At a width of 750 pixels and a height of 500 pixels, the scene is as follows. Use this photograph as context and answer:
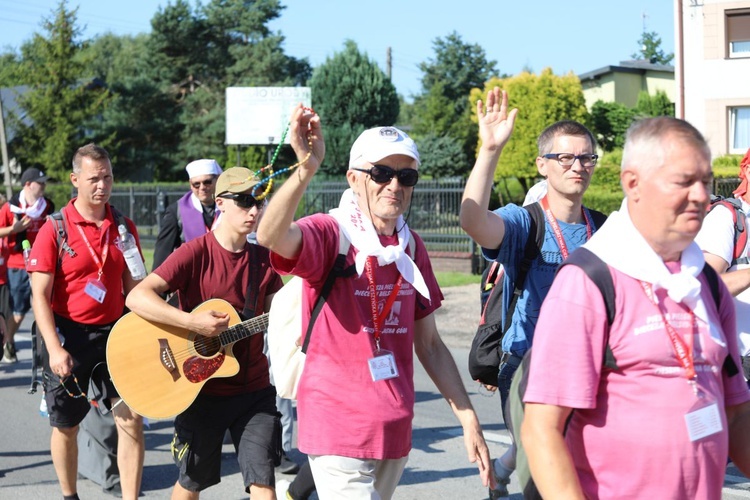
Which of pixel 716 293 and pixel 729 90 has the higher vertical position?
pixel 729 90

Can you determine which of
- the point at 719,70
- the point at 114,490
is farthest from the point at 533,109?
the point at 114,490

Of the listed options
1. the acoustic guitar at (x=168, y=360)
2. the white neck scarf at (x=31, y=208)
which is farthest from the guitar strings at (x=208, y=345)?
the white neck scarf at (x=31, y=208)

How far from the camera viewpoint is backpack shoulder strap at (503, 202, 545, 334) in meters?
4.24

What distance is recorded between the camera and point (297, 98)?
3484 cm

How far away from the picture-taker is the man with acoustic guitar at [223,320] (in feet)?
15.3

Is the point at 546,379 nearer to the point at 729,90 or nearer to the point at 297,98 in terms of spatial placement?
the point at 729,90

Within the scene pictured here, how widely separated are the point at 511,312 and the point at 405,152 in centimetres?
116

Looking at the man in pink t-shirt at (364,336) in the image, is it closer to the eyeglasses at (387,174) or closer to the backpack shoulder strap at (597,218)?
the eyeglasses at (387,174)

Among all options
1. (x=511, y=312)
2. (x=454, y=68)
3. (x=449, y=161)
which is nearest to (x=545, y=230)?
(x=511, y=312)

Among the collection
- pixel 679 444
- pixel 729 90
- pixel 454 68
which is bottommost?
pixel 679 444

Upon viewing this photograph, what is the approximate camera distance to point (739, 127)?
1195 inches

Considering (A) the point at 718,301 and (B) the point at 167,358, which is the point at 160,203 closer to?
(B) the point at 167,358

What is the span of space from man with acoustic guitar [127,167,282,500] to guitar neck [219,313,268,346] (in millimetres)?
65

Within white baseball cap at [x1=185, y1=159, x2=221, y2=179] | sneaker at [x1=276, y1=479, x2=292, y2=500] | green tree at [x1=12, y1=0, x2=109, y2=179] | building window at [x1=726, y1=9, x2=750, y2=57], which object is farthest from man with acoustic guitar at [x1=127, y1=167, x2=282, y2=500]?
green tree at [x1=12, y1=0, x2=109, y2=179]
